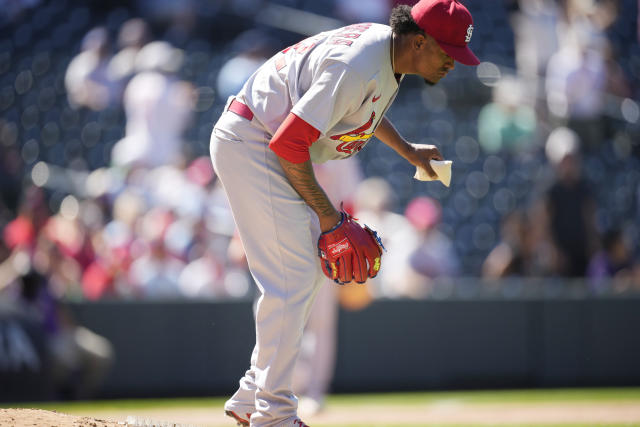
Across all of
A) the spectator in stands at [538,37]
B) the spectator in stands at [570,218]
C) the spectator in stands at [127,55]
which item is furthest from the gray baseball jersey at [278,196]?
the spectator in stands at [538,37]

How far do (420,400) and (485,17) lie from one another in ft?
21.6

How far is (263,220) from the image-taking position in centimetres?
408

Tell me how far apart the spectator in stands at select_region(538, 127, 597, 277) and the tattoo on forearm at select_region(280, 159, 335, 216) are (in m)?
6.25

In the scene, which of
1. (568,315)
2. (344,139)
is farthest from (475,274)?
(344,139)

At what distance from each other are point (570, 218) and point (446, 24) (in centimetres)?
637

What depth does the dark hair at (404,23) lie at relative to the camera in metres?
3.94

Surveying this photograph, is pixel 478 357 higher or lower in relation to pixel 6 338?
lower

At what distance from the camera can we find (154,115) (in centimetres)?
1082

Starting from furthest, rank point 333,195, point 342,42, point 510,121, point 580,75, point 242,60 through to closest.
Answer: point 510,121 → point 580,75 → point 242,60 → point 333,195 → point 342,42

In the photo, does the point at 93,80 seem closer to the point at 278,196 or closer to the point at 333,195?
the point at 333,195

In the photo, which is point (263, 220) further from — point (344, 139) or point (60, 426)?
point (60, 426)

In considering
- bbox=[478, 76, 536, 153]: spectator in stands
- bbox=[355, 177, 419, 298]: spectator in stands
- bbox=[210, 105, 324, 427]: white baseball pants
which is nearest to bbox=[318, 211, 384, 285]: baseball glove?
bbox=[210, 105, 324, 427]: white baseball pants

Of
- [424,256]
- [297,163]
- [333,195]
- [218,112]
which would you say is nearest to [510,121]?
[424,256]

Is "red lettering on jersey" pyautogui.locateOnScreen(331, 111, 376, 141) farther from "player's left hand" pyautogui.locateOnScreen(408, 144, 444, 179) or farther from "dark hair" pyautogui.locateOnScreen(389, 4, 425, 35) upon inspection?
"player's left hand" pyautogui.locateOnScreen(408, 144, 444, 179)
